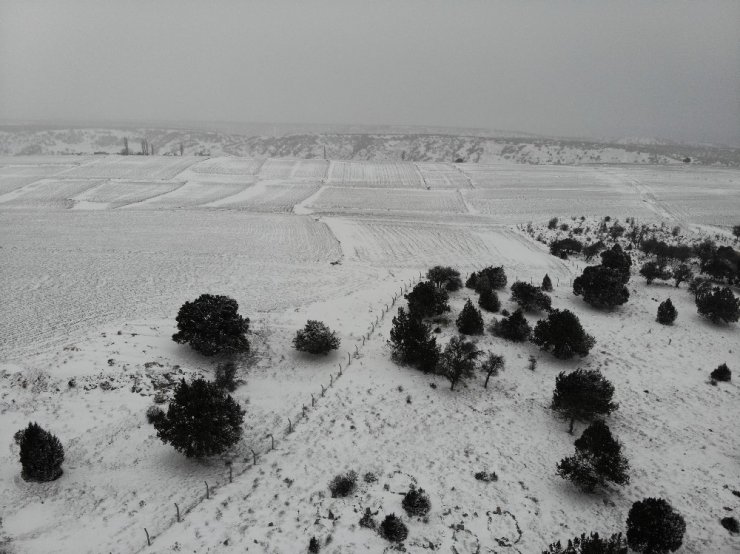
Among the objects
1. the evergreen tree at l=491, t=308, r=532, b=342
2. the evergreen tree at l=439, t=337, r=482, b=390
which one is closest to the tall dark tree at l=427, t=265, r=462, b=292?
the evergreen tree at l=491, t=308, r=532, b=342

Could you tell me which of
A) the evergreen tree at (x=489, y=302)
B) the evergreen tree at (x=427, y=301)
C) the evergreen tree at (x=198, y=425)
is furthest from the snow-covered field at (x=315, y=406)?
the evergreen tree at (x=489, y=302)

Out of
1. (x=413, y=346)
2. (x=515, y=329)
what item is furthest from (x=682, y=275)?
(x=413, y=346)

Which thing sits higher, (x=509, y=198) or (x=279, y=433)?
(x=509, y=198)

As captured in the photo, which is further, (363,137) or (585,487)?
(363,137)

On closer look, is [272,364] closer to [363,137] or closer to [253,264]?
[253,264]

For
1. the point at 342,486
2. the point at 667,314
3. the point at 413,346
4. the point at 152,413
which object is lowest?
the point at 152,413

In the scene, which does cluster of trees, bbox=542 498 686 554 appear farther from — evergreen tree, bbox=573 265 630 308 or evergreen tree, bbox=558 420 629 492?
evergreen tree, bbox=573 265 630 308

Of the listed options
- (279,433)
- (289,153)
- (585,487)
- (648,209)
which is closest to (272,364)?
(279,433)

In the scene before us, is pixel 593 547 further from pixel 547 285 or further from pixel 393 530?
pixel 547 285
